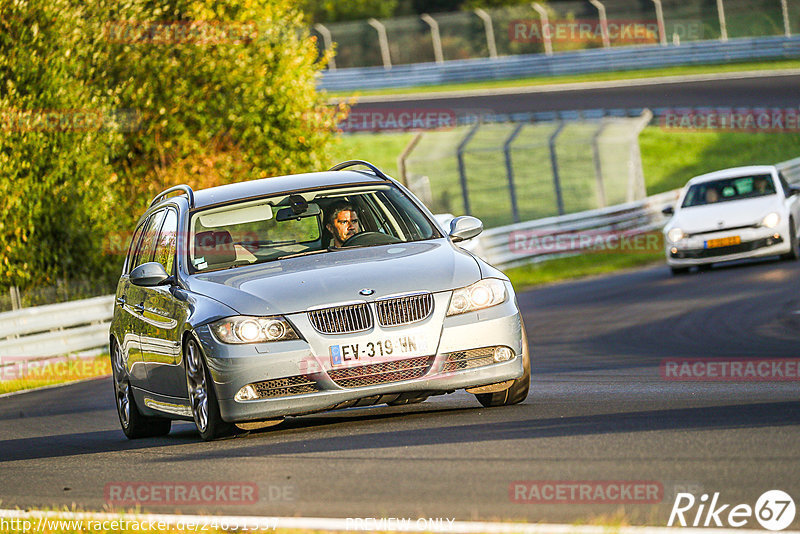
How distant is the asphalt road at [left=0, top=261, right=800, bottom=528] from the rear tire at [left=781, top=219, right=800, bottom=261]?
9.25 meters

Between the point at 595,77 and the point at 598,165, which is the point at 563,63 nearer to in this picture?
the point at 595,77

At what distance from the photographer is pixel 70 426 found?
11398 millimetres

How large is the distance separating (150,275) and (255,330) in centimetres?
134

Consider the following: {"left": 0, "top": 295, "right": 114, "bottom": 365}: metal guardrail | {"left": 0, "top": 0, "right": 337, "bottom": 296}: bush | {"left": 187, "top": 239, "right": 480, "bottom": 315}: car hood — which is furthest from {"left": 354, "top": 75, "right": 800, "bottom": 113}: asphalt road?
{"left": 187, "top": 239, "right": 480, "bottom": 315}: car hood

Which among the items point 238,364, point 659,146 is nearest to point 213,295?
point 238,364

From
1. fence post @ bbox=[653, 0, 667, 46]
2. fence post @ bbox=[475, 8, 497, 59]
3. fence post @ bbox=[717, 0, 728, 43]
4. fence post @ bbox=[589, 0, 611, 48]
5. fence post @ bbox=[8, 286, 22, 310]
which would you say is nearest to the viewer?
fence post @ bbox=[8, 286, 22, 310]

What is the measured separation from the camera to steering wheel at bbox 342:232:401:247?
30.5ft

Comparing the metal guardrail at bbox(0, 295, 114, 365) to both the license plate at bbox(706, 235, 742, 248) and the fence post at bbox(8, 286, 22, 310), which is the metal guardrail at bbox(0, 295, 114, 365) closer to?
the fence post at bbox(8, 286, 22, 310)

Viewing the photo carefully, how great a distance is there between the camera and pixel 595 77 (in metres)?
48.3

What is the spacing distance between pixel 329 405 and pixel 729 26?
133 feet

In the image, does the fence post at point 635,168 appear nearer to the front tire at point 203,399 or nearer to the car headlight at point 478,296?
the car headlight at point 478,296

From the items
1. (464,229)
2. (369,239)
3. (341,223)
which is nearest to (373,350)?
(369,239)

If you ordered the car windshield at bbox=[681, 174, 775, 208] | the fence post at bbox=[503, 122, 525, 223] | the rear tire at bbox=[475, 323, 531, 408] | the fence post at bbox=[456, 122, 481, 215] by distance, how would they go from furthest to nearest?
the fence post at bbox=[503, 122, 525, 223] → the fence post at bbox=[456, 122, 481, 215] → the car windshield at bbox=[681, 174, 775, 208] → the rear tire at bbox=[475, 323, 531, 408]

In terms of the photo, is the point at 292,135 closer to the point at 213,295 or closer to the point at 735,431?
the point at 213,295
